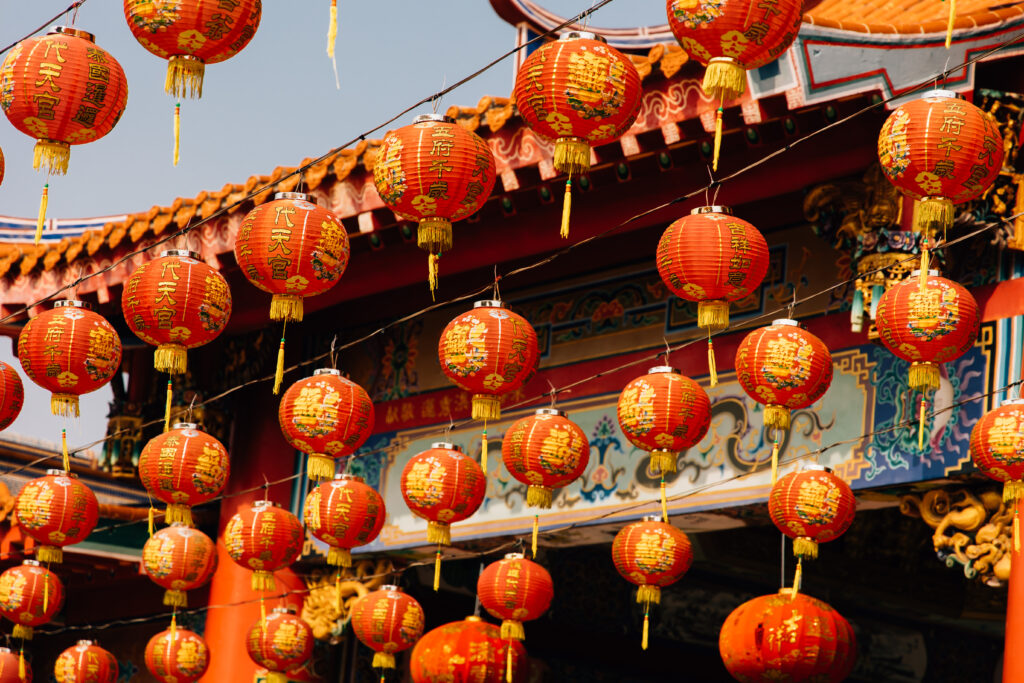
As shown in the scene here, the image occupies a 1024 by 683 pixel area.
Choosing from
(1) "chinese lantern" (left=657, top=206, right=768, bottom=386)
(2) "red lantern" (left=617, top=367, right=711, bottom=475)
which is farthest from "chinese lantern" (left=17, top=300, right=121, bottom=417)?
(1) "chinese lantern" (left=657, top=206, right=768, bottom=386)

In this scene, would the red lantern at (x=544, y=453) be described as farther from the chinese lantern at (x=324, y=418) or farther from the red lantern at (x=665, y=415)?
the chinese lantern at (x=324, y=418)

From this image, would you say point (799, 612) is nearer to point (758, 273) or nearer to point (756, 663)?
point (756, 663)

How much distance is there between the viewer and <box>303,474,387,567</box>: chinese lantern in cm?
831

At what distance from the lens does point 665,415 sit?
685cm

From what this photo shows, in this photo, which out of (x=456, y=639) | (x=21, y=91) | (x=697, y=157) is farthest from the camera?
(x=456, y=639)

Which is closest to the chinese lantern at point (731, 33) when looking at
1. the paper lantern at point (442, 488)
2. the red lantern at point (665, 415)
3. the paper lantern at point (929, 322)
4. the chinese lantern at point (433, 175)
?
the chinese lantern at point (433, 175)

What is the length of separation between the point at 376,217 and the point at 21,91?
2977 mm

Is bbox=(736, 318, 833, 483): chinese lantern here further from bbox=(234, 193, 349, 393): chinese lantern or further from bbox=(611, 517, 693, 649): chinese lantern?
bbox=(234, 193, 349, 393): chinese lantern

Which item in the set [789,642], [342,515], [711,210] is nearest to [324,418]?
[342,515]

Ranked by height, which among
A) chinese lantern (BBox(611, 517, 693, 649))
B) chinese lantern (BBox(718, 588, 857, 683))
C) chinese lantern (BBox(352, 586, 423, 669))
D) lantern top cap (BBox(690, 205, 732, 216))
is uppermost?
lantern top cap (BBox(690, 205, 732, 216))

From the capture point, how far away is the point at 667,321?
8.56m

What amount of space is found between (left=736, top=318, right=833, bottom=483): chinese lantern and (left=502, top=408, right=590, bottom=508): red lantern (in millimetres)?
1025

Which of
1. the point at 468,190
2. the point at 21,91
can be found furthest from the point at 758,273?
the point at 21,91

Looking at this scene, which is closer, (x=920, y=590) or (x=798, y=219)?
(x=798, y=219)
